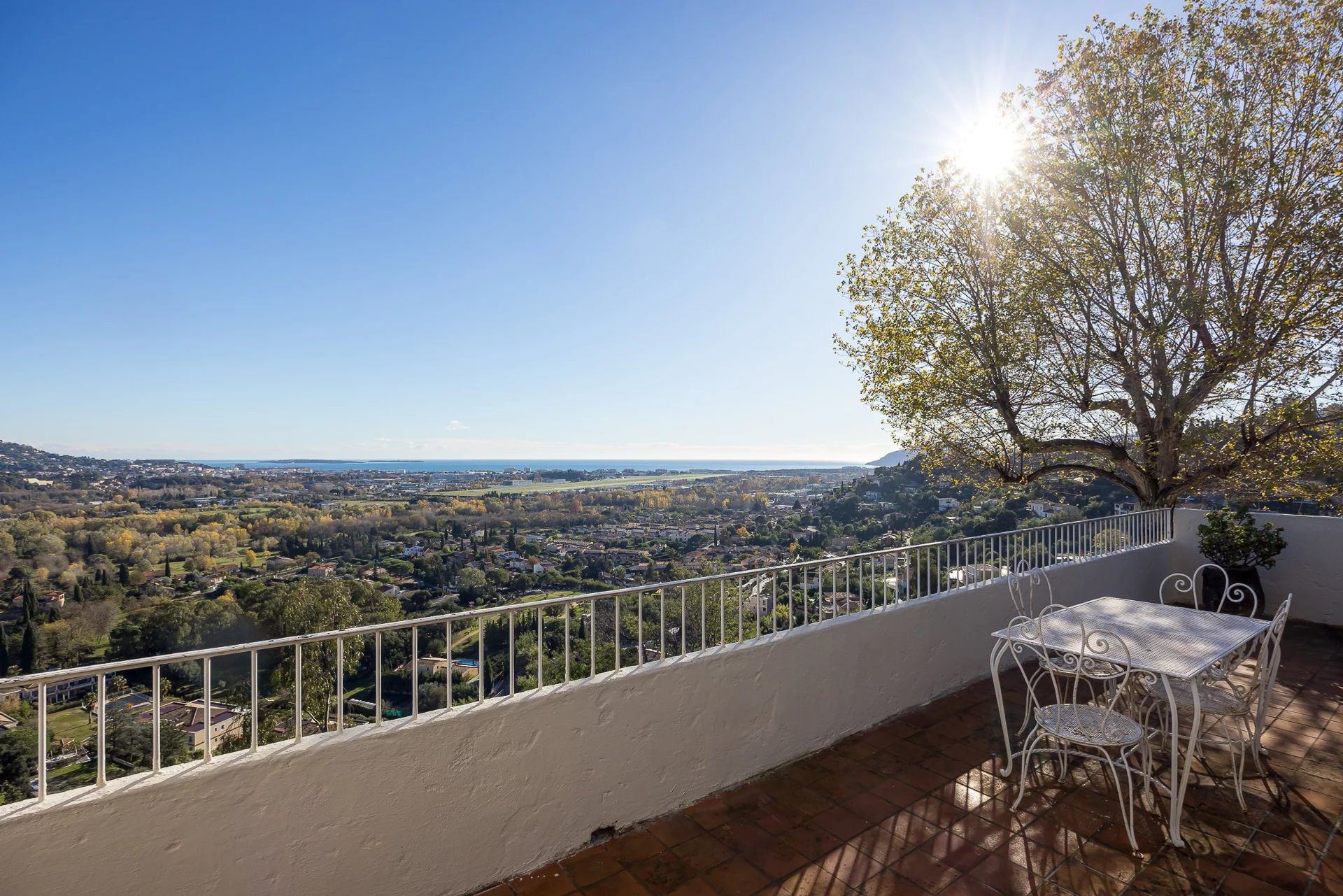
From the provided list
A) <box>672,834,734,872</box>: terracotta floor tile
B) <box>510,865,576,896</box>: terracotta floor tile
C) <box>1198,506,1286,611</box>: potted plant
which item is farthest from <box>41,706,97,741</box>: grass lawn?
<box>1198,506,1286,611</box>: potted plant

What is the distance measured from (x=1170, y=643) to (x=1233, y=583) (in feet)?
14.9

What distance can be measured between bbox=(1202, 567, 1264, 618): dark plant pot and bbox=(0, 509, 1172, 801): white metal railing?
341 centimetres

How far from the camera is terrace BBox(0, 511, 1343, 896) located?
176cm

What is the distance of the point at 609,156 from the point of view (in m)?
7.38

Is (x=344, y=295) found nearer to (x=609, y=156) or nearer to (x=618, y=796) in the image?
(x=609, y=156)

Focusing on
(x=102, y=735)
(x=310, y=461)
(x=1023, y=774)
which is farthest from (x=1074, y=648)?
(x=310, y=461)

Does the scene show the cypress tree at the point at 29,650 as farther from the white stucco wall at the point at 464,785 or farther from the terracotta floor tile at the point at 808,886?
the terracotta floor tile at the point at 808,886

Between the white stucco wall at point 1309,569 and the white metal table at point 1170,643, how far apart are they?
12.5 feet

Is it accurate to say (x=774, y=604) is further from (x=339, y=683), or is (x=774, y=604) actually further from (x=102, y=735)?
(x=102, y=735)

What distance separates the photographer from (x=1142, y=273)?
633cm

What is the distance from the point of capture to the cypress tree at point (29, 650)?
15.1 ft

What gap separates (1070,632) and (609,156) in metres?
6.93

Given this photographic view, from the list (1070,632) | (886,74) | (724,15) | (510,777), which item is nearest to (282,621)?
(510,777)

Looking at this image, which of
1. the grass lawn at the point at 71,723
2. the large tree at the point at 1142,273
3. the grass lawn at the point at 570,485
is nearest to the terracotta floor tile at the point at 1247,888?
the grass lawn at the point at 71,723
